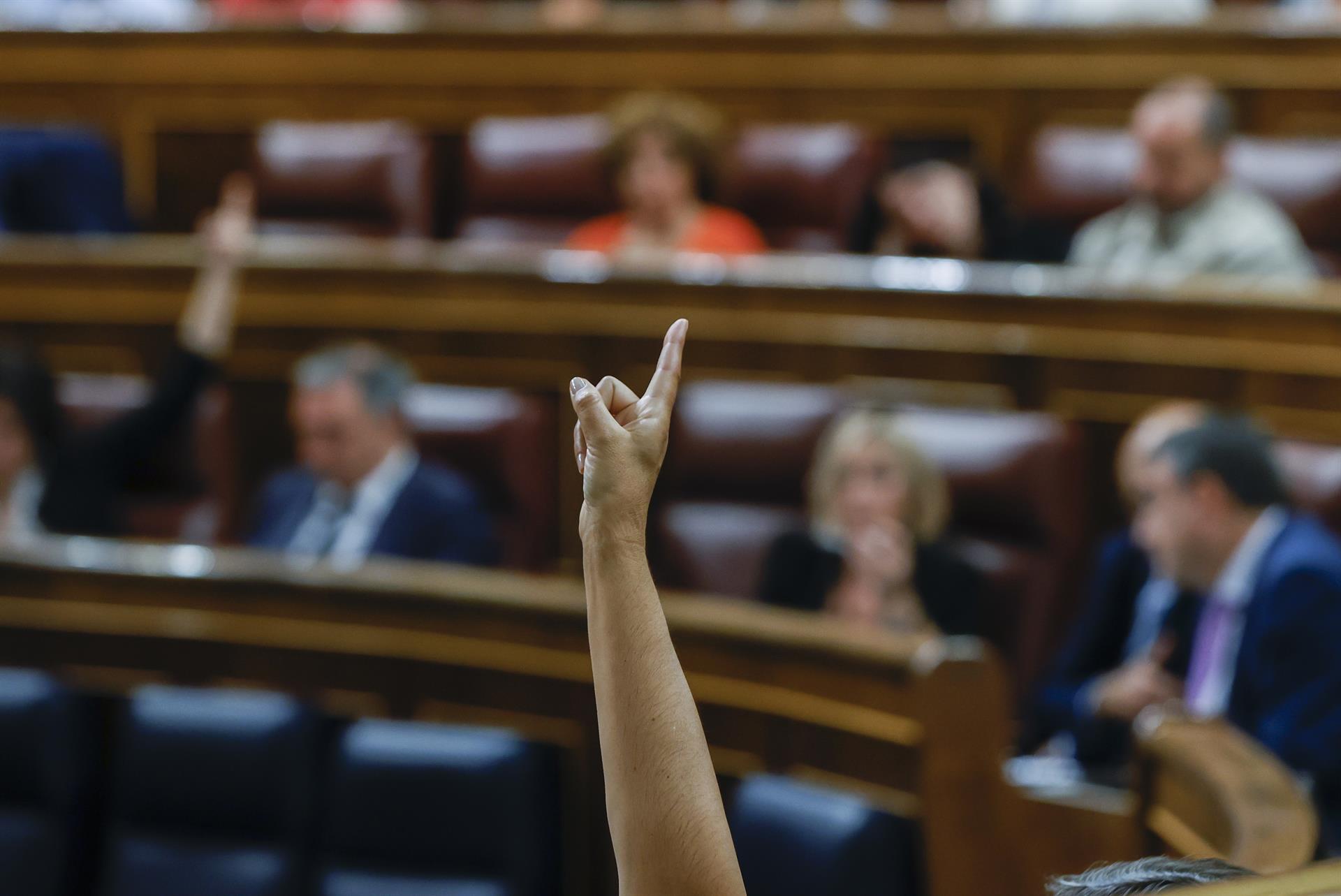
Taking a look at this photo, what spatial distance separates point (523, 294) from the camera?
122 centimetres

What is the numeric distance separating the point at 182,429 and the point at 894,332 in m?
0.53

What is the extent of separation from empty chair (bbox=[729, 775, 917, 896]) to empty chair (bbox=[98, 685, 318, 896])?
24 centimetres

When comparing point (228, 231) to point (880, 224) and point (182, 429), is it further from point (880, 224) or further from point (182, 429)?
point (880, 224)

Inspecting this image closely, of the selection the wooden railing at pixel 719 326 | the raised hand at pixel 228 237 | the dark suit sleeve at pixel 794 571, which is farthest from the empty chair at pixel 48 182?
the dark suit sleeve at pixel 794 571

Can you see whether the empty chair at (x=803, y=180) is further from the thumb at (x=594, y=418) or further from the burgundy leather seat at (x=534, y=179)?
the thumb at (x=594, y=418)

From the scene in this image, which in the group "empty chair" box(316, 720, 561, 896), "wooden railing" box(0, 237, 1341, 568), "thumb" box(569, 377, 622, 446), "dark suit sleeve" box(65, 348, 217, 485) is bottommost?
"empty chair" box(316, 720, 561, 896)

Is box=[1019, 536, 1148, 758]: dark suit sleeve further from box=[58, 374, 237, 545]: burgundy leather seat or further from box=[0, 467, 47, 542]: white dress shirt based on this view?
box=[0, 467, 47, 542]: white dress shirt

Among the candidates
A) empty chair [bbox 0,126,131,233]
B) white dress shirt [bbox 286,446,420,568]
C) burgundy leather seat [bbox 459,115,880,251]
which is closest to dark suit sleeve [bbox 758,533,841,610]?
white dress shirt [bbox 286,446,420,568]

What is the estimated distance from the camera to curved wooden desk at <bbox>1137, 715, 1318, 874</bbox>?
1.54 feet

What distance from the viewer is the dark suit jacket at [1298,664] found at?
0.72m

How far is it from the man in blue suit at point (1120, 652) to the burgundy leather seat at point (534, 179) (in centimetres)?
63

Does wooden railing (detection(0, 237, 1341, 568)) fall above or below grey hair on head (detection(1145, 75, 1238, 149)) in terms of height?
below

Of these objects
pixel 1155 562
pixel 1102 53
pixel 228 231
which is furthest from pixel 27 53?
pixel 1155 562

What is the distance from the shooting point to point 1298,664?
752 mm
